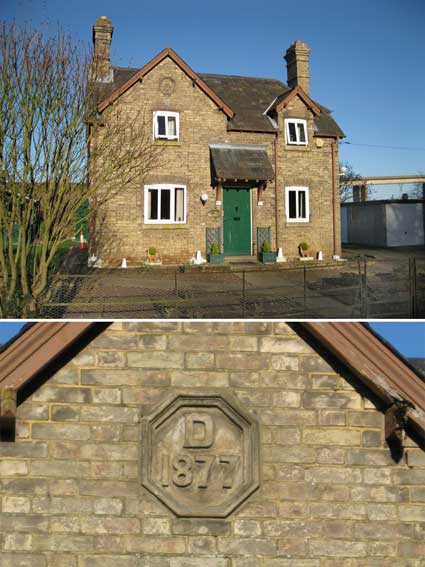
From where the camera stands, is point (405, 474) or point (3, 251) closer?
point (3, 251)

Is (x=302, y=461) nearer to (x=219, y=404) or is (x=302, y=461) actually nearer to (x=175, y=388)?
(x=219, y=404)

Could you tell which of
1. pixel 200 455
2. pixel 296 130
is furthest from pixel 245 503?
pixel 296 130

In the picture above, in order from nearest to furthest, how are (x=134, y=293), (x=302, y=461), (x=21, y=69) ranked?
(x=134, y=293) → (x=21, y=69) → (x=302, y=461)

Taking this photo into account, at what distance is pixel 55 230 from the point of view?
2.08 m

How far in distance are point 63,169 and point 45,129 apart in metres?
0.24

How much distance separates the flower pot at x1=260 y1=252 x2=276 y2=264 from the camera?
6.92ft

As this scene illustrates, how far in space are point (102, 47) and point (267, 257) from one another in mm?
959

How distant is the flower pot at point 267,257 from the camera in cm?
211

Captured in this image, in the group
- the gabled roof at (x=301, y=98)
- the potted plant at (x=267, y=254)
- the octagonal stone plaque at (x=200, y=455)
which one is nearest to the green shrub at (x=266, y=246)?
the potted plant at (x=267, y=254)

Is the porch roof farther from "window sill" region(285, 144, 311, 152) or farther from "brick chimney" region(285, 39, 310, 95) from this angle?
"brick chimney" region(285, 39, 310, 95)

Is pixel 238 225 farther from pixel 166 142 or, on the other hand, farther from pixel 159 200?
pixel 166 142

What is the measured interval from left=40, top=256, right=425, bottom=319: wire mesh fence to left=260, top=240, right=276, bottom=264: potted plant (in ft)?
0.10

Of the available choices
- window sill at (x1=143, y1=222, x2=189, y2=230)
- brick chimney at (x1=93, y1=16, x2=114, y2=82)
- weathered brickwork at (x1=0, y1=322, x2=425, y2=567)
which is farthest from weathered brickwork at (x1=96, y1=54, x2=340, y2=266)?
weathered brickwork at (x1=0, y1=322, x2=425, y2=567)

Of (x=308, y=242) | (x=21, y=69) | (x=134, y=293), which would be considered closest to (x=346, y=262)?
(x=308, y=242)
